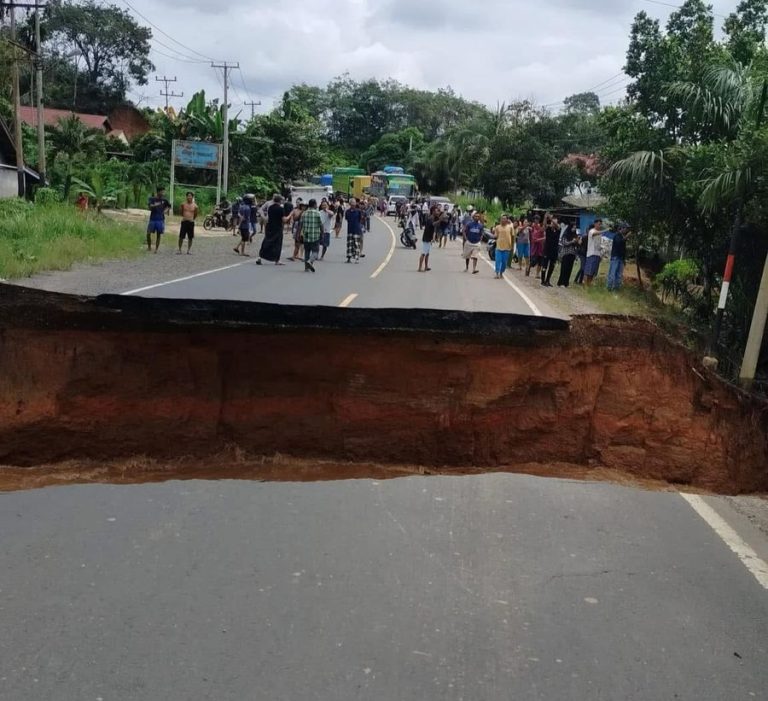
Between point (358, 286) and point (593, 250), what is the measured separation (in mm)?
6638

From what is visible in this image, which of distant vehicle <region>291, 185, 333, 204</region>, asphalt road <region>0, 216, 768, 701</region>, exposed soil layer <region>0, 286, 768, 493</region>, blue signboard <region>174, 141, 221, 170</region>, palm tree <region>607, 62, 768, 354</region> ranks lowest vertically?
asphalt road <region>0, 216, 768, 701</region>

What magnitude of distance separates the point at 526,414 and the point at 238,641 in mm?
2030

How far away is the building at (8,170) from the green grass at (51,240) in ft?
22.9

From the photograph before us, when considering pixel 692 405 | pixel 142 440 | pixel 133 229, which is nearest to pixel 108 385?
pixel 142 440

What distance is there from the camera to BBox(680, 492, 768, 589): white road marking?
14.7ft

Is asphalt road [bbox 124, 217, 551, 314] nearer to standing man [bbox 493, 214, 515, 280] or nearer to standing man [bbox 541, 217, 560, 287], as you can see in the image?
standing man [bbox 493, 214, 515, 280]

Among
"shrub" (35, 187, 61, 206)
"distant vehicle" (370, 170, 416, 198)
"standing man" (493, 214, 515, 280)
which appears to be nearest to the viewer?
"standing man" (493, 214, 515, 280)

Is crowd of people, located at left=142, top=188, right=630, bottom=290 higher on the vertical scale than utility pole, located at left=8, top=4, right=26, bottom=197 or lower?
lower

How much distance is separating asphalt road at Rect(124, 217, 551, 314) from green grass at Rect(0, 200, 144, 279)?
9.83ft

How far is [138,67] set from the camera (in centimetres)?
8031

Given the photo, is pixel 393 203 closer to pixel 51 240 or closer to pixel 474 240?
pixel 474 240

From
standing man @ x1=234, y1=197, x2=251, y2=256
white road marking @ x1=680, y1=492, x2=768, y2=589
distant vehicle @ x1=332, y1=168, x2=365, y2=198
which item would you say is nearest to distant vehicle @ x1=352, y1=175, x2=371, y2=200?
distant vehicle @ x1=332, y1=168, x2=365, y2=198

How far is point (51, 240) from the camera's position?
21.7 m

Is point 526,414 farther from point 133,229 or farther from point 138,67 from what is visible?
point 138,67
